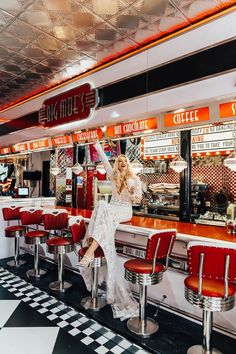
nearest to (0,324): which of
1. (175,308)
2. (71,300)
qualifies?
(71,300)

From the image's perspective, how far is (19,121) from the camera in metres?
6.66

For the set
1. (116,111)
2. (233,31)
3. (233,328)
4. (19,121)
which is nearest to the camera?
(233,328)

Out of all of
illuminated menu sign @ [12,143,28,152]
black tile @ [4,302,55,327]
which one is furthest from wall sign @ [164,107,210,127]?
illuminated menu sign @ [12,143,28,152]

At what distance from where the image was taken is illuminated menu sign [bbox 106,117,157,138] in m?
3.74

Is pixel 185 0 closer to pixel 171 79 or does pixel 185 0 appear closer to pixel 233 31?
pixel 233 31

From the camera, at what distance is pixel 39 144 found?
6.25 m

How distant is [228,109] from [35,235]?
332cm

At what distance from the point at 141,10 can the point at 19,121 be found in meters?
4.74

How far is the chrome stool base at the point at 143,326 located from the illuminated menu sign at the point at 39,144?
4.38 metres

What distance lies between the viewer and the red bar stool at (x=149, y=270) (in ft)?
8.15

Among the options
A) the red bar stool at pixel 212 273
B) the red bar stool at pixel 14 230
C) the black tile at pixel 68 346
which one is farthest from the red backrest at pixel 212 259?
the red bar stool at pixel 14 230

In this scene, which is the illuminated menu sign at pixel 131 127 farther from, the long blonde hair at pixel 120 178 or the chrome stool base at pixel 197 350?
the chrome stool base at pixel 197 350

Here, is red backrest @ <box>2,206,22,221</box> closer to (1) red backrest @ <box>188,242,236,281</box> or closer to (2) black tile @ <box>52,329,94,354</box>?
(2) black tile @ <box>52,329,94,354</box>

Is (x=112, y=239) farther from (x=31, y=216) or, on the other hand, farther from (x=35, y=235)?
(x=31, y=216)
